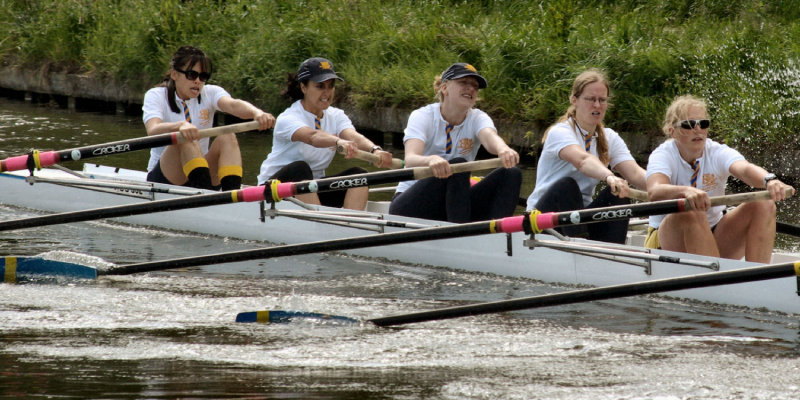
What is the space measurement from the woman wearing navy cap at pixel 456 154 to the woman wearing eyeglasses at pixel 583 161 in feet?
0.80

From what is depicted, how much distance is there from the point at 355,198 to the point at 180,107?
1.45 metres

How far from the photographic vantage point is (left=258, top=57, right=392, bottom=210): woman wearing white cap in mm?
7086

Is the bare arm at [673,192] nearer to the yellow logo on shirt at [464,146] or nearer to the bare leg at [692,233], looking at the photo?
the bare leg at [692,233]

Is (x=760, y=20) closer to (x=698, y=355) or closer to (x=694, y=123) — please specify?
(x=694, y=123)

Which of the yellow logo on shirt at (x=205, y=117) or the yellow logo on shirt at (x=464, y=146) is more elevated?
the yellow logo on shirt at (x=205, y=117)

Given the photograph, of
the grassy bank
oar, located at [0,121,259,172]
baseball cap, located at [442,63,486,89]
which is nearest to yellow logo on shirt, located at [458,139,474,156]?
baseball cap, located at [442,63,486,89]

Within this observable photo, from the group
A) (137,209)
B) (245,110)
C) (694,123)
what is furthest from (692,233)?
(245,110)

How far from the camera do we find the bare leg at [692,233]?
574cm

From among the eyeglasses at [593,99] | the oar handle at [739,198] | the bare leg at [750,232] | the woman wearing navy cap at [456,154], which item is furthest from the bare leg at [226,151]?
A: the oar handle at [739,198]

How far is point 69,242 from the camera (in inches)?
304

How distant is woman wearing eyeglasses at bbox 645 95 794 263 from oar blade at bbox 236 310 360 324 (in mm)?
1763

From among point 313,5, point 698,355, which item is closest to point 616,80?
point 313,5

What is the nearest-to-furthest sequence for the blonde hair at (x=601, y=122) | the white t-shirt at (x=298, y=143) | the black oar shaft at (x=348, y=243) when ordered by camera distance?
the black oar shaft at (x=348, y=243) → the blonde hair at (x=601, y=122) → the white t-shirt at (x=298, y=143)

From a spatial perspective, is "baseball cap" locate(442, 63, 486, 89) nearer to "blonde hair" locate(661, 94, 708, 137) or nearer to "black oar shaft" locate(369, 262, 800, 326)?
"blonde hair" locate(661, 94, 708, 137)
